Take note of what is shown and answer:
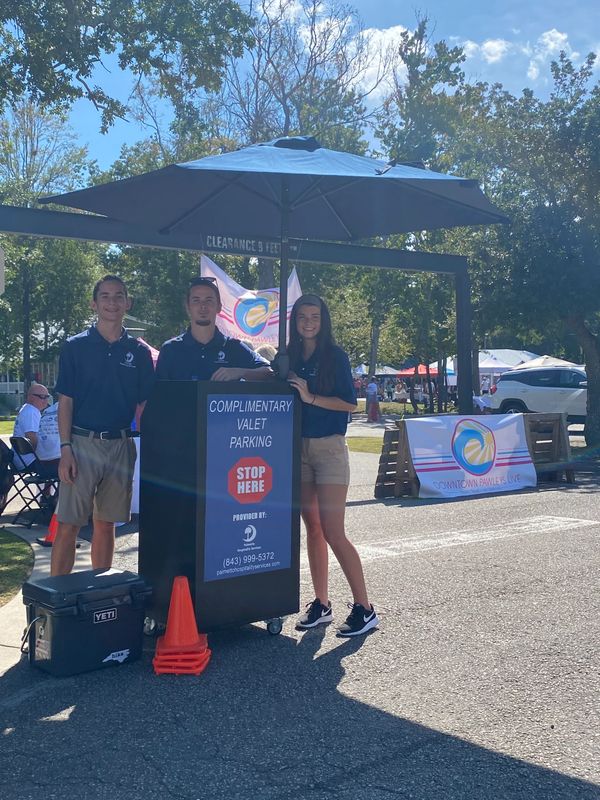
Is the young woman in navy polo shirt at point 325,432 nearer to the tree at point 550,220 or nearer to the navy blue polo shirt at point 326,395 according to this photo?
the navy blue polo shirt at point 326,395

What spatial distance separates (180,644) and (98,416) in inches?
58.1

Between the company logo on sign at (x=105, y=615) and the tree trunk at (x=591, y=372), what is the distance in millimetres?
15769

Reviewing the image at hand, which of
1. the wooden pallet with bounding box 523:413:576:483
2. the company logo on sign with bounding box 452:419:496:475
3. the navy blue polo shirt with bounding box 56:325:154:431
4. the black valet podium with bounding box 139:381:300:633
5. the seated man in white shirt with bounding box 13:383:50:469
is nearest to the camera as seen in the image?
the black valet podium with bounding box 139:381:300:633

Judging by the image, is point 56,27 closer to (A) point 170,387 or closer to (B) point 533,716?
(A) point 170,387

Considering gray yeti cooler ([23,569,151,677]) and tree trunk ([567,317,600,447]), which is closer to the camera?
gray yeti cooler ([23,569,151,677])

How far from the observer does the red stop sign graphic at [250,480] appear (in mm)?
4941

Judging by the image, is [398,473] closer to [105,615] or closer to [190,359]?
[190,359]

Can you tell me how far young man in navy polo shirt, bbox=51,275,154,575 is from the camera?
5.21 metres

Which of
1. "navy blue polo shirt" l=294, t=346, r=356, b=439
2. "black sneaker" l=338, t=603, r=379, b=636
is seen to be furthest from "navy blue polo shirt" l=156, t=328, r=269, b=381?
"black sneaker" l=338, t=603, r=379, b=636

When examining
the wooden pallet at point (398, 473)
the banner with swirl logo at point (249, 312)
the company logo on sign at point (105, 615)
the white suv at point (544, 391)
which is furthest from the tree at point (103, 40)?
the white suv at point (544, 391)

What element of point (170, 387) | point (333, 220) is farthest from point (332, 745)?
point (333, 220)

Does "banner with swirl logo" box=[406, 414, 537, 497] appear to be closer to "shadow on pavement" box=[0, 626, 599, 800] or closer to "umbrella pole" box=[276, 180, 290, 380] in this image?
"umbrella pole" box=[276, 180, 290, 380]

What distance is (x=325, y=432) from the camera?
5.32 metres

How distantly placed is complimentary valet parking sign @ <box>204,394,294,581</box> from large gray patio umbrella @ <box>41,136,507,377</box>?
36cm
